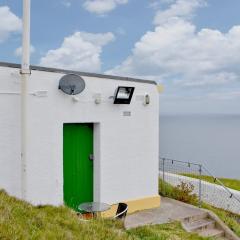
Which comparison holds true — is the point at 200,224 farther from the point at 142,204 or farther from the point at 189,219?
the point at 142,204

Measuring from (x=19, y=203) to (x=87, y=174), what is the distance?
10.8ft

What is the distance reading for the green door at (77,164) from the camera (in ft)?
30.6

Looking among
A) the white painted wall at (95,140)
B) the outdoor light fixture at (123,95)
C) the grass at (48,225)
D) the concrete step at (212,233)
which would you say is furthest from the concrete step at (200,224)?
the outdoor light fixture at (123,95)

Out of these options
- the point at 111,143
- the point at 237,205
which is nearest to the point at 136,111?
the point at 111,143

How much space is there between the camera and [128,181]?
1034 centimetres

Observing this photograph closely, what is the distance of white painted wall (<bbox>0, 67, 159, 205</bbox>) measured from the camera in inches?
320

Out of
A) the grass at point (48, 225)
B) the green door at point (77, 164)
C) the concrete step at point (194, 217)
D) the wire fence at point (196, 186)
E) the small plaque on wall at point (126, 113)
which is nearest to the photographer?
the grass at point (48, 225)

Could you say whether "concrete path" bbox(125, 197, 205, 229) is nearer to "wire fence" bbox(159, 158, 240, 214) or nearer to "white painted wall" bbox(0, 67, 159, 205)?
"white painted wall" bbox(0, 67, 159, 205)

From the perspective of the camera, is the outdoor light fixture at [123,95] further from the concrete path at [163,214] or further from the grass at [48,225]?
the grass at [48,225]

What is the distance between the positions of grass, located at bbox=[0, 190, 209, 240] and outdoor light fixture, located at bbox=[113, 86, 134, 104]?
3682mm

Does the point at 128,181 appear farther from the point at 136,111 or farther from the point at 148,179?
the point at 136,111

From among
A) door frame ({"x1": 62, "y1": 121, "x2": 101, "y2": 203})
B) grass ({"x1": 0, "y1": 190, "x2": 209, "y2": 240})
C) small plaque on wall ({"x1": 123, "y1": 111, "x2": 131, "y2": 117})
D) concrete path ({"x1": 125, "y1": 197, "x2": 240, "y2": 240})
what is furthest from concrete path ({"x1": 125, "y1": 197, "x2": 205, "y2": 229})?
small plaque on wall ({"x1": 123, "y1": 111, "x2": 131, "y2": 117})

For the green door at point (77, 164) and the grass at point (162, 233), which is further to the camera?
the green door at point (77, 164)

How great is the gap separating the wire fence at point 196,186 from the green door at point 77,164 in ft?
11.3
